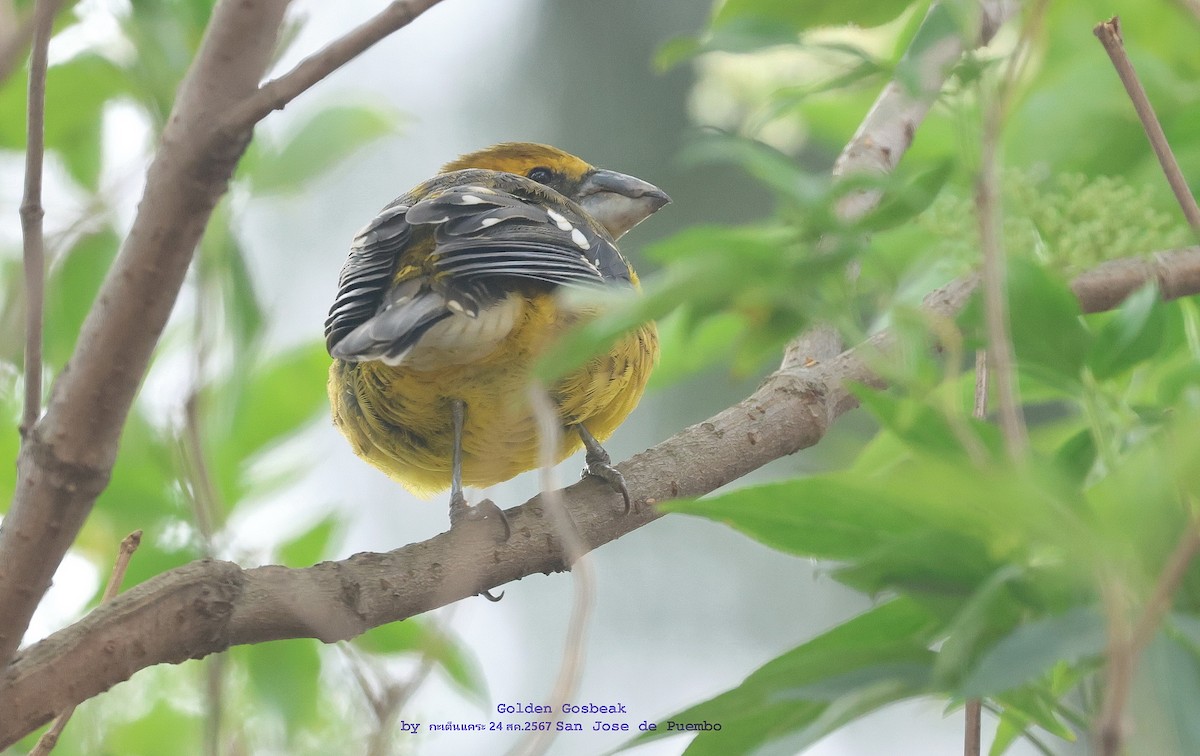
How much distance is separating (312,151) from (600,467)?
574 millimetres

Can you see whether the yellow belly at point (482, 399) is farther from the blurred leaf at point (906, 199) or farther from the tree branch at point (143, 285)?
the blurred leaf at point (906, 199)

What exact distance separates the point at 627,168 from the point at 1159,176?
403cm

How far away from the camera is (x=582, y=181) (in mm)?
2396

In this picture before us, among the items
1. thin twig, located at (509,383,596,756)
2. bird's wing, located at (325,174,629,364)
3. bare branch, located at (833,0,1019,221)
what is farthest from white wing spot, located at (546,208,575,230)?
thin twig, located at (509,383,596,756)

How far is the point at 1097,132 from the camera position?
4.71 ft

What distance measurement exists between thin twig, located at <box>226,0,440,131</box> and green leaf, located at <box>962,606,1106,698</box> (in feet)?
2.22

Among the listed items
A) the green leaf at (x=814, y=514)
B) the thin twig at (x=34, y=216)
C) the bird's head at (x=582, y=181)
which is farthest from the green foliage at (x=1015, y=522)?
the bird's head at (x=582, y=181)

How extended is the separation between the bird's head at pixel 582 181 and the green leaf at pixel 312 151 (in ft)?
2.58

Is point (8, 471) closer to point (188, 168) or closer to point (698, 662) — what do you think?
point (188, 168)

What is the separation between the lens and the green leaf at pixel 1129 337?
31.1 inches

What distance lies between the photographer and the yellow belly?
162cm

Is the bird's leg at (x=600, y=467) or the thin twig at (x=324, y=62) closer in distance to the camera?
the thin twig at (x=324, y=62)

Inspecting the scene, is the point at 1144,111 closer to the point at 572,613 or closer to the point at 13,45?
the point at 572,613

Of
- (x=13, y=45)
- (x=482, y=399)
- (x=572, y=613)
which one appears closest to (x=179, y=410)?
(x=13, y=45)
